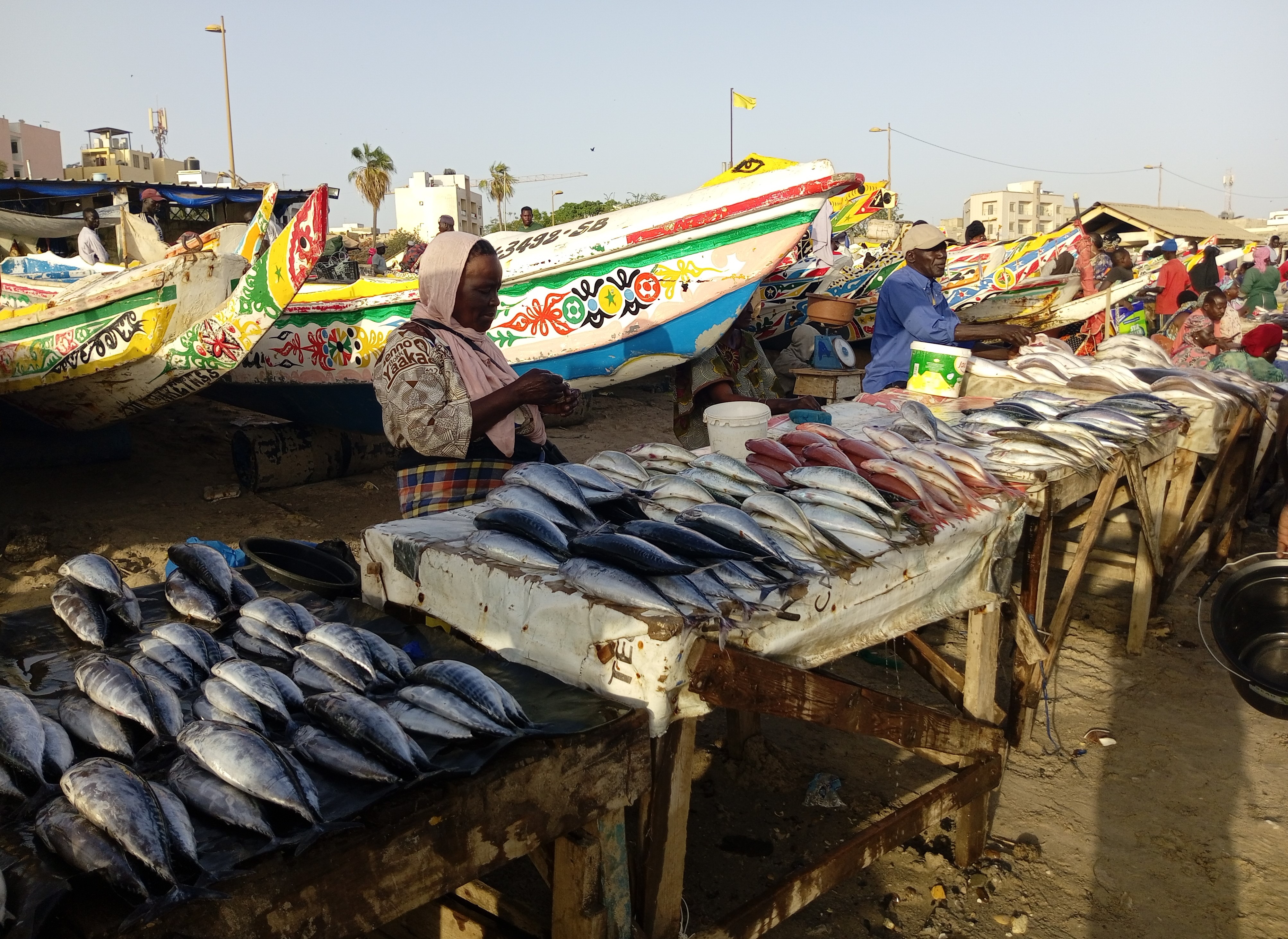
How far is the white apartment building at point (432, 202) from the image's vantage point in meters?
60.6

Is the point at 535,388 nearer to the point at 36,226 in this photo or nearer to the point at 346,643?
the point at 346,643

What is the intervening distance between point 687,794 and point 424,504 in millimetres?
1661

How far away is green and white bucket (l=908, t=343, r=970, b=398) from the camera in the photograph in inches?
195

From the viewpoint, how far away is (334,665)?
1.93m

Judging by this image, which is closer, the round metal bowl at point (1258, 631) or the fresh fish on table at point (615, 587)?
the fresh fish on table at point (615, 587)

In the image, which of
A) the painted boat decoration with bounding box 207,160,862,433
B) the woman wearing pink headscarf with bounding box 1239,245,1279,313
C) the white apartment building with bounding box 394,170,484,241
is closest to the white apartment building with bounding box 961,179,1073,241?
the white apartment building with bounding box 394,170,484,241

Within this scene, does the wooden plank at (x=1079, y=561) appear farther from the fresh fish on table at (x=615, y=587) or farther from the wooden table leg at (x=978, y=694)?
the fresh fish on table at (x=615, y=587)

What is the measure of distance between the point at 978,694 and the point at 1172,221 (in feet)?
106

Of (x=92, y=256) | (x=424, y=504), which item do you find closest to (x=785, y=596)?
(x=424, y=504)

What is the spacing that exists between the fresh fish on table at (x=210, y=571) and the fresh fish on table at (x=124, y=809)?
902mm

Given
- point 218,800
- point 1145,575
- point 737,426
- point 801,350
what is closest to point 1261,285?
point 801,350

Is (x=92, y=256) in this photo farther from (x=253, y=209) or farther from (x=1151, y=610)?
(x=1151, y=610)

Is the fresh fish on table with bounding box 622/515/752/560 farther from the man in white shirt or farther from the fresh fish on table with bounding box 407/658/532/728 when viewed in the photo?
the man in white shirt

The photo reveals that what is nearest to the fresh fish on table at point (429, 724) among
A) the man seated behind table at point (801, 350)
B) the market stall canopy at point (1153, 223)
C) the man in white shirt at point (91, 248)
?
the man seated behind table at point (801, 350)
